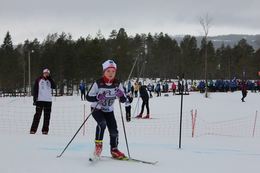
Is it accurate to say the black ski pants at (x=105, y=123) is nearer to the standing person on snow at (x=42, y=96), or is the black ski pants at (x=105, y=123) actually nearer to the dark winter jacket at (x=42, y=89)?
the standing person on snow at (x=42, y=96)

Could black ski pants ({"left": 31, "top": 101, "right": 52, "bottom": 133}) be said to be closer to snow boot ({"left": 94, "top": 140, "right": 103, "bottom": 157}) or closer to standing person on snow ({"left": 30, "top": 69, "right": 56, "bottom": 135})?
standing person on snow ({"left": 30, "top": 69, "right": 56, "bottom": 135})

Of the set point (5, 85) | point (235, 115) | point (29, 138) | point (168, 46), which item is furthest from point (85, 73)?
point (29, 138)

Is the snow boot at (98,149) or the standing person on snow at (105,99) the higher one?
the standing person on snow at (105,99)

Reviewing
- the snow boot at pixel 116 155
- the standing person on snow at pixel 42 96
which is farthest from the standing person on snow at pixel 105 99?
the standing person on snow at pixel 42 96

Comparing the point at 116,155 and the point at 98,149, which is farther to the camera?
the point at 116,155

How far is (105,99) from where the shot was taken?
691 centimetres

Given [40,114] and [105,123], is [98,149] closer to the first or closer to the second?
[105,123]

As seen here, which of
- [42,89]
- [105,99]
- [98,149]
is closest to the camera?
[98,149]

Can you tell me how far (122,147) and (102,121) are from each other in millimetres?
1693

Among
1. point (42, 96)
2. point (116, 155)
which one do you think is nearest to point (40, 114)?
point (42, 96)

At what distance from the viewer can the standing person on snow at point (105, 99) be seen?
686 cm

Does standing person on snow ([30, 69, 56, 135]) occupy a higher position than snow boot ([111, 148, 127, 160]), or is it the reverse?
standing person on snow ([30, 69, 56, 135])

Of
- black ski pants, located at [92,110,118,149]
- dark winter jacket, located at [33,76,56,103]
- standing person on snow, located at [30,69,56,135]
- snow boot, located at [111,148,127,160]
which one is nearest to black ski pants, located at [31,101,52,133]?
standing person on snow, located at [30,69,56,135]

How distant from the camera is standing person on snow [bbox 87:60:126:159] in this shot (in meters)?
6.86
